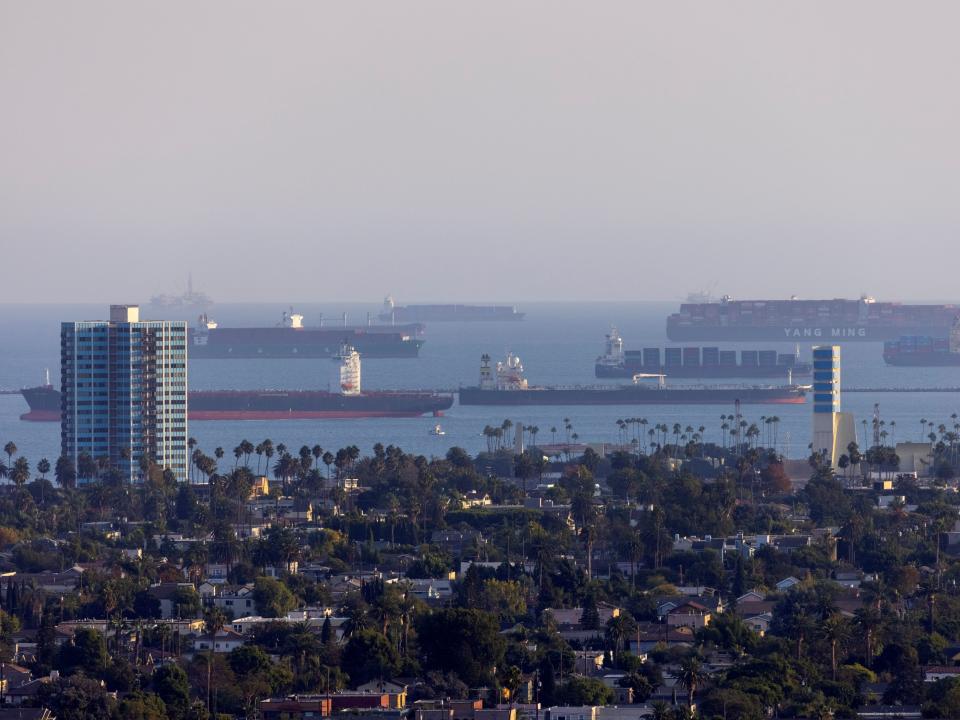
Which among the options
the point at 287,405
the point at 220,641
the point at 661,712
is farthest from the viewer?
the point at 287,405

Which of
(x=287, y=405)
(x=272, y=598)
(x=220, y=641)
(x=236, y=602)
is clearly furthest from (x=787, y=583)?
(x=287, y=405)

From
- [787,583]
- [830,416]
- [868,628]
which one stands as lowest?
[787,583]

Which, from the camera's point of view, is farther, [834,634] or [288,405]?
[288,405]

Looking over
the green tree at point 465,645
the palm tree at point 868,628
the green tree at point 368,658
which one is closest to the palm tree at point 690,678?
the green tree at point 465,645

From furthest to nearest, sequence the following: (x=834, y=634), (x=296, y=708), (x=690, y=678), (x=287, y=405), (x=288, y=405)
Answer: (x=287, y=405) → (x=288, y=405) → (x=834, y=634) → (x=690, y=678) → (x=296, y=708)

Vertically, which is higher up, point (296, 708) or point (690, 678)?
point (690, 678)

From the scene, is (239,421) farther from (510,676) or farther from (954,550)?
(510,676)

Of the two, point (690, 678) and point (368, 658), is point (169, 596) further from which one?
point (690, 678)
